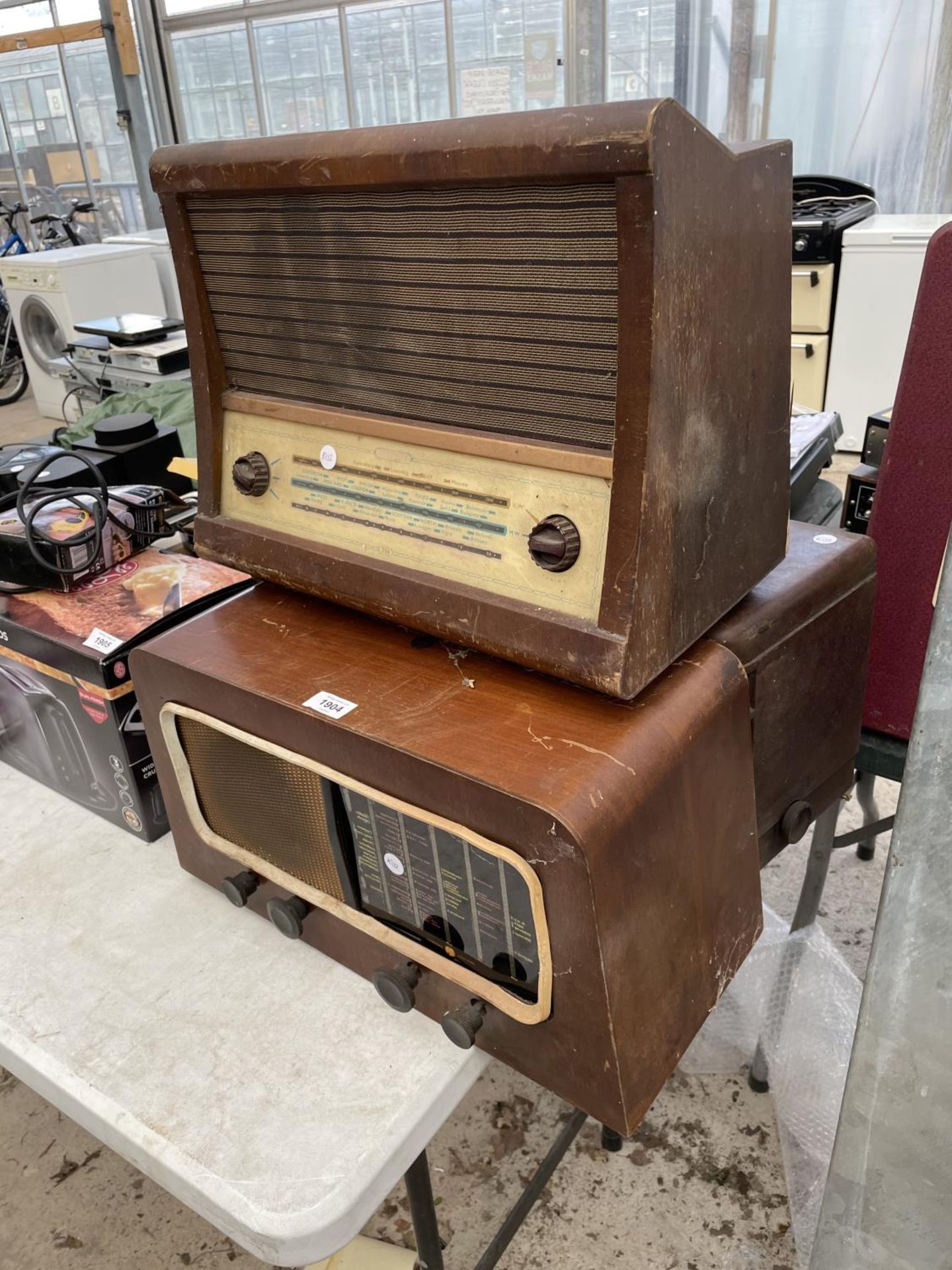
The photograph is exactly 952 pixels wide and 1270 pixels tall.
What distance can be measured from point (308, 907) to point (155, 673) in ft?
0.74

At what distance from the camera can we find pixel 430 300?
604 millimetres

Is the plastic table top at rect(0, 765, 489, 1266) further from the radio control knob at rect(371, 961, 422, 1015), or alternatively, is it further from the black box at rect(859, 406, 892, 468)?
the black box at rect(859, 406, 892, 468)

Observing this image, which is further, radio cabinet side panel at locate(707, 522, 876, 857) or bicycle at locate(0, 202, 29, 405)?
bicycle at locate(0, 202, 29, 405)

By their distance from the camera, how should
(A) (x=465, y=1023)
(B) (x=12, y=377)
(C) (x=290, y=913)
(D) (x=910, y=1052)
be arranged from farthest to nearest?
(B) (x=12, y=377)
(C) (x=290, y=913)
(A) (x=465, y=1023)
(D) (x=910, y=1052)

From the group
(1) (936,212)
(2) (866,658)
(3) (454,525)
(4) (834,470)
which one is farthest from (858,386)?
(3) (454,525)

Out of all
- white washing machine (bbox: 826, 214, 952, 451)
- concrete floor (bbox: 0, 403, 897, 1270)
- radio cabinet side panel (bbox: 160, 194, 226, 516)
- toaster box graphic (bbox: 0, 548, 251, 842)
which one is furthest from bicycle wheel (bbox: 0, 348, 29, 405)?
radio cabinet side panel (bbox: 160, 194, 226, 516)

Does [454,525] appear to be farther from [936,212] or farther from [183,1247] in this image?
[936,212]

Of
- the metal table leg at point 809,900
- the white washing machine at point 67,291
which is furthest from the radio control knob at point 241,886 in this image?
the white washing machine at point 67,291

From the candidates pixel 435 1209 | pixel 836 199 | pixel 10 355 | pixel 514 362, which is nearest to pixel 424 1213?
pixel 435 1209

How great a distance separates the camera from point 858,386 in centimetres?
331

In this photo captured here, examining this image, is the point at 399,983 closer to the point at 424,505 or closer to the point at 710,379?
the point at 424,505

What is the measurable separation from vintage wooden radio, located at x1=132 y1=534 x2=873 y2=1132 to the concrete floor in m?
0.73

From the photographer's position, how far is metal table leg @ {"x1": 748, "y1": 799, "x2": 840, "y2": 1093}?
1.17 metres

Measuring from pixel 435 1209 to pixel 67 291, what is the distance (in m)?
3.90
